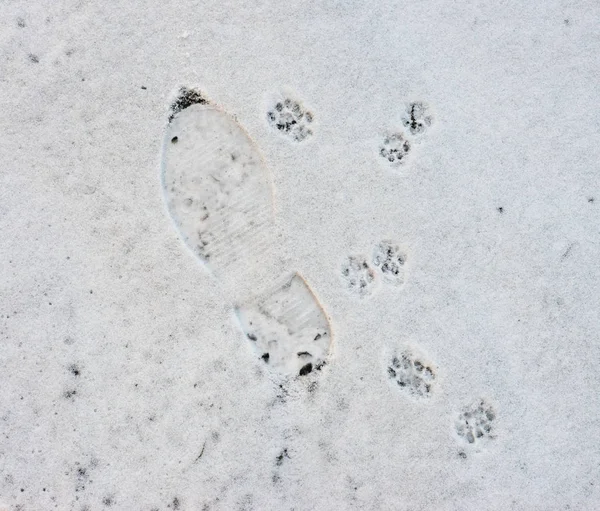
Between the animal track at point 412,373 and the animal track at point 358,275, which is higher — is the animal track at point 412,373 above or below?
below

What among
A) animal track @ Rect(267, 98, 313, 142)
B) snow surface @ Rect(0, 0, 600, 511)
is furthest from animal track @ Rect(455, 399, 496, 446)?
animal track @ Rect(267, 98, 313, 142)

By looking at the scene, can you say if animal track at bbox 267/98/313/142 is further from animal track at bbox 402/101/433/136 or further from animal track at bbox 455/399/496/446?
animal track at bbox 455/399/496/446

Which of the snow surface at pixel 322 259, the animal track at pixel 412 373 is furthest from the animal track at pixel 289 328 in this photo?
the animal track at pixel 412 373

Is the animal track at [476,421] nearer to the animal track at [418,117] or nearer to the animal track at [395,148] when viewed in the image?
the animal track at [395,148]

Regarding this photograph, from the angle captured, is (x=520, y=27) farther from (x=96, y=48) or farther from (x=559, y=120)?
(x=96, y=48)

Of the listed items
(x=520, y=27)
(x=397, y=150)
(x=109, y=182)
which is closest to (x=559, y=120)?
(x=520, y=27)
